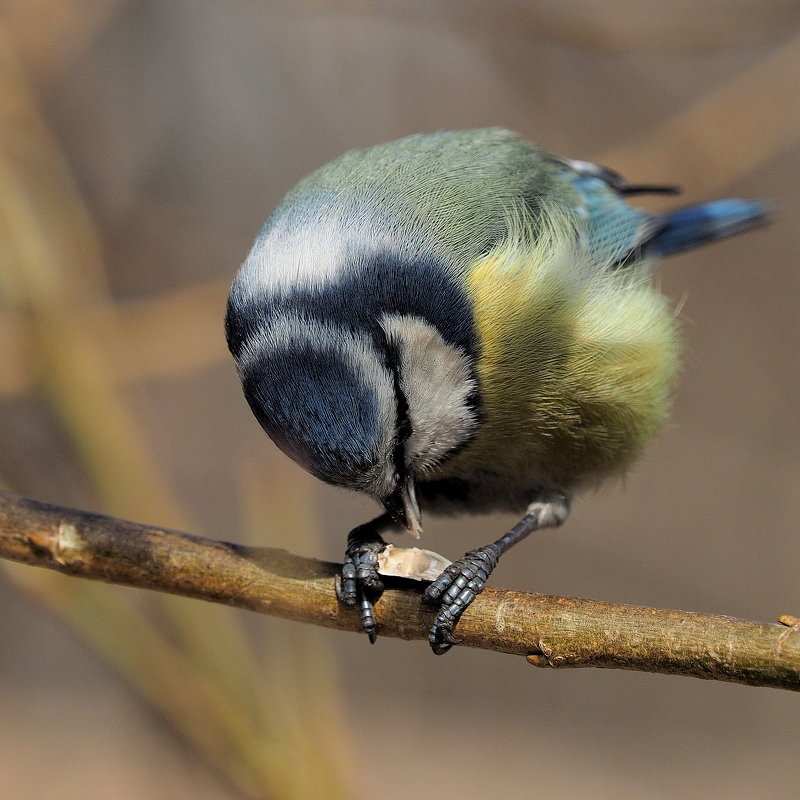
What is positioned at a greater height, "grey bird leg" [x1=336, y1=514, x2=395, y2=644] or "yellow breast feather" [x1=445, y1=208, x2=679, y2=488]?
"yellow breast feather" [x1=445, y1=208, x2=679, y2=488]

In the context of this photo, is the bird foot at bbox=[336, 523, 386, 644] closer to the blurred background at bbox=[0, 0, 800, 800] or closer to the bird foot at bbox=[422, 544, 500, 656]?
the bird foot at bbox=[422, 544, 500, 656]

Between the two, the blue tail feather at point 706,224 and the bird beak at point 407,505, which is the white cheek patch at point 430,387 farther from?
the blue tail feather at point 706,224

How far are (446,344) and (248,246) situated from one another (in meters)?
2.54

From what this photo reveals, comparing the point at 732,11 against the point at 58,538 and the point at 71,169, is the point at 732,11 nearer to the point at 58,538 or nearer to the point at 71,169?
the point at 71,169

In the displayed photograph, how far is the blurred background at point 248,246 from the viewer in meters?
2.99

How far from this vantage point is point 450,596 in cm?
161

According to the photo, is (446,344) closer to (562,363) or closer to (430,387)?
(430,387)

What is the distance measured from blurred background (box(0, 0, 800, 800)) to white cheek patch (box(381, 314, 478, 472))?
1045 mm

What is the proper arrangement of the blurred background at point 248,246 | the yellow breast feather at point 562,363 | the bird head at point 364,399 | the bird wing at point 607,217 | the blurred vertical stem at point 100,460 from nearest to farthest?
the bird head at point 364,399 < the yellow breast feather at point 562,363 < the blurred vertical stem at point 100,460 < the bird wing at point 607,217 < the blurred background at point 248,246

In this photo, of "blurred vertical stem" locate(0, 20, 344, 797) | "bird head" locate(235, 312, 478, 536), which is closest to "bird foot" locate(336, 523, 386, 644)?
"bird head" locate(235, 312, 478, 536)

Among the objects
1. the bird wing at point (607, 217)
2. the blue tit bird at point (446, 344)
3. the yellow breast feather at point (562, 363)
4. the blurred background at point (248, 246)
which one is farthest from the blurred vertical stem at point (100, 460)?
the bird wing at point (607, 217)

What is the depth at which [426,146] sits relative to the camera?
2.16 metres

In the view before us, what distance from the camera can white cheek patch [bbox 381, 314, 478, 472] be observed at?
1.71 m

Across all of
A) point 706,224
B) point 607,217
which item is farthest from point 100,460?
point 706,224
